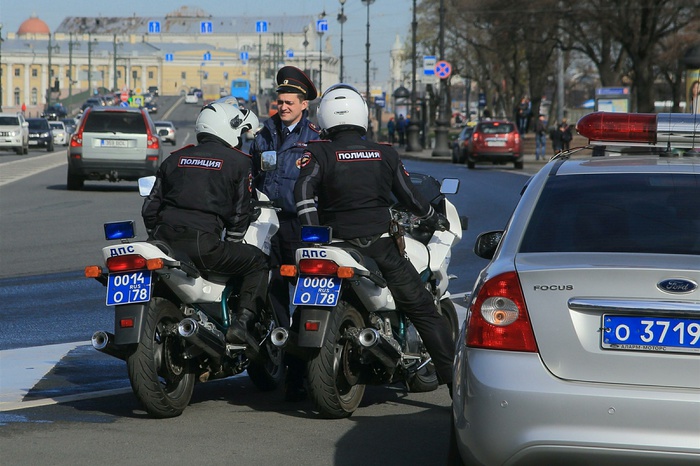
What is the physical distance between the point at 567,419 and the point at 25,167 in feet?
118

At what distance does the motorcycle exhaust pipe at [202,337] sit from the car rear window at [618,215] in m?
2.03

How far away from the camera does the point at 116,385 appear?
7477 mm

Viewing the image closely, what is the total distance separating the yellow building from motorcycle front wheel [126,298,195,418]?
495 feet

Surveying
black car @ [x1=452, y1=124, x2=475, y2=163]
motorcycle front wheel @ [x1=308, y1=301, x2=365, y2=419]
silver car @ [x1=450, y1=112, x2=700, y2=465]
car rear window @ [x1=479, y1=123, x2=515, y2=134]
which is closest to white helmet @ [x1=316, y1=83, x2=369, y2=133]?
motorcycle front wheel @ [x1=308, y1=301, x2=365, y2=419]

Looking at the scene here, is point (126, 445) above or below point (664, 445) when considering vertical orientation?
below

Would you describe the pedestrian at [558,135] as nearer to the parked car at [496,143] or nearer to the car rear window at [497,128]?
the car rear window at [497,128]

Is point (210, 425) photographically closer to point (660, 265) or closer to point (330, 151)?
point (330, 151)

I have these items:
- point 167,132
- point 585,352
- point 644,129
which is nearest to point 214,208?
point 644,129

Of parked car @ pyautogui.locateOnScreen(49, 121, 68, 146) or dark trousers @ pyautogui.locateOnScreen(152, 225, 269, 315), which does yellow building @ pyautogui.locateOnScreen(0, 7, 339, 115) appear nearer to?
parked car @ pyautogui.locateOnScreen(49, 121, 68, 146)

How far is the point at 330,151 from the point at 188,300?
1.05 metres

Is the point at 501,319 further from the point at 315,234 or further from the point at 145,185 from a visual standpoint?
the point at 145,185

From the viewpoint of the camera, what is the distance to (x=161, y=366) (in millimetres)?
6297

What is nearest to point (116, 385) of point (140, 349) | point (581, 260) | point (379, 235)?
point (140, 349)

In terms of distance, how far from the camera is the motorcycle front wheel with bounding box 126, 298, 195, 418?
6.09 metres
